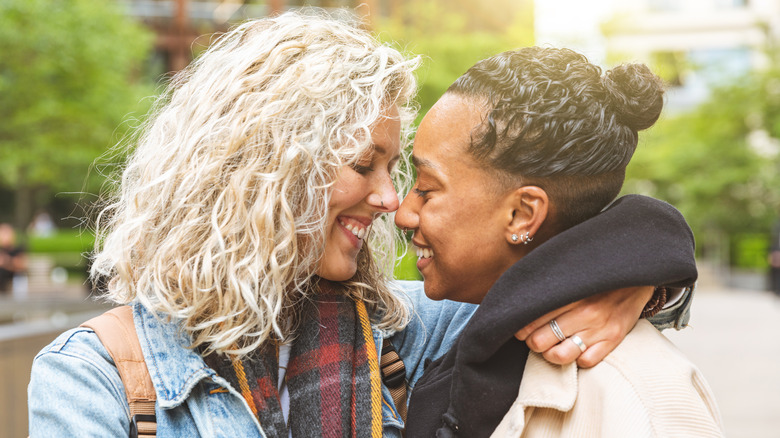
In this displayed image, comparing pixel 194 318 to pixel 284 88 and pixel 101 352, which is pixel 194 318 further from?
pixel 284 88

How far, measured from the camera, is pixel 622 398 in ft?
5.42

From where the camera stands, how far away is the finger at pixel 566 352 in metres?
1.74

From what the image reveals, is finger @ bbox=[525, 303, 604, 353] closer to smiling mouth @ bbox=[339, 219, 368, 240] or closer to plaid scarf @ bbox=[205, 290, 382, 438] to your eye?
plaid scarf @ bbox=[205, 290, 382, 438]

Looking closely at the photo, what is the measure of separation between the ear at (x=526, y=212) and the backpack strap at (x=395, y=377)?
571 mm

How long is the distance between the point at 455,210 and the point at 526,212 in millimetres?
186

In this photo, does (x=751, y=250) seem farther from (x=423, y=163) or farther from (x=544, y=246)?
(x=544, y=246)

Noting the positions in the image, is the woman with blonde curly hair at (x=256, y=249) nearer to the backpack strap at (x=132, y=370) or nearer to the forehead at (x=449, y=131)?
the backpack strap at (x=132, y=370)

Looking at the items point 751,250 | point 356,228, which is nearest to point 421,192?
point 356,228

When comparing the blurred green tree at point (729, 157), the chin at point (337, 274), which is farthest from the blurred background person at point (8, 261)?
the blurred green tree at point (729, 157)

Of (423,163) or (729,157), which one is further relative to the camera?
(729,157)

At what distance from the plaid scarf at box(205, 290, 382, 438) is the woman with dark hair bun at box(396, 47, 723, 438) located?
0.17 m

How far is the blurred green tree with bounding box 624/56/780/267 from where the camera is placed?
20.3 meters

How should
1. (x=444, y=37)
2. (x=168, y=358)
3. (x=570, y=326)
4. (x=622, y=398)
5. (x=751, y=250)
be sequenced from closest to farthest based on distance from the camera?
1. (x=622, y=398)
2. (x=570, y=326)
3. (x=168, y=358)
4. (x=444, y=37)
5. (x=751, y=250)

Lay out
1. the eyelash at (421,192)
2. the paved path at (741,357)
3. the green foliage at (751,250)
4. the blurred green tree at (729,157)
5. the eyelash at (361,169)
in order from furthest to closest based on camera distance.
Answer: the green foliage at (751,250)
the blurred green tree at (729,157)
the paved path at (741,357)
the eyelash at (361,169)
the eyelash at (421,192)
